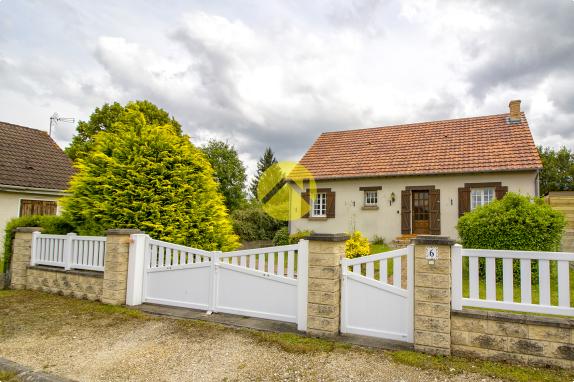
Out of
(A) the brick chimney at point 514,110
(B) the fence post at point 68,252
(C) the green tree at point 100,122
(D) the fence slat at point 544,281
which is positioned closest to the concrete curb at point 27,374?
(B) the fence post at point 68,252

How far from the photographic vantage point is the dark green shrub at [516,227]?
6.82m

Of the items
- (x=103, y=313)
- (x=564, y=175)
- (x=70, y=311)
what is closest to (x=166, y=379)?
(x=103, y=313)

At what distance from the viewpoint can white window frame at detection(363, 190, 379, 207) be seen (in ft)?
50.0

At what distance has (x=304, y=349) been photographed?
384 cm

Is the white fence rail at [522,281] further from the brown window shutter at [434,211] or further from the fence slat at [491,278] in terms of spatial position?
the brown window shutter at [434,211]

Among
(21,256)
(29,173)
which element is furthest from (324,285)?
(29,173)

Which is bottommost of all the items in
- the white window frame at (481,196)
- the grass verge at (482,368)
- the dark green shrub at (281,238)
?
the grass verge at (482,368)

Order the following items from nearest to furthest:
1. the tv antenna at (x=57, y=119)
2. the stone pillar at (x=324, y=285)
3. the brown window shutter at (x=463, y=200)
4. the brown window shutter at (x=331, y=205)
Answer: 1. the stone pillar at (x=324, y=285)
2. the brown window shutter at (x=463, y=200)
3. the brown window shutter at (x=331, y=205)
4. the tv antenna at (x=57, y=119)

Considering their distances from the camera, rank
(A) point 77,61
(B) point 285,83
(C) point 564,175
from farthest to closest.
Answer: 1. (C) point 564,175
2. (B) point 285,83
3. (A) point 77,61

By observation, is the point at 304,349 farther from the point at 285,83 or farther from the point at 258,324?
the point at 285,83

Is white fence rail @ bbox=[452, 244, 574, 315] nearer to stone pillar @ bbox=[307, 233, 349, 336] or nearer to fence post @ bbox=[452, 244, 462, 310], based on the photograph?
fence post @ bbox=[452, 244, 462, 310]

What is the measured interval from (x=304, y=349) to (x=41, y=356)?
119 inches

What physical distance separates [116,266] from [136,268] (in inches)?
13.0

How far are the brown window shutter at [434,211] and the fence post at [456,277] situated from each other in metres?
11.0
